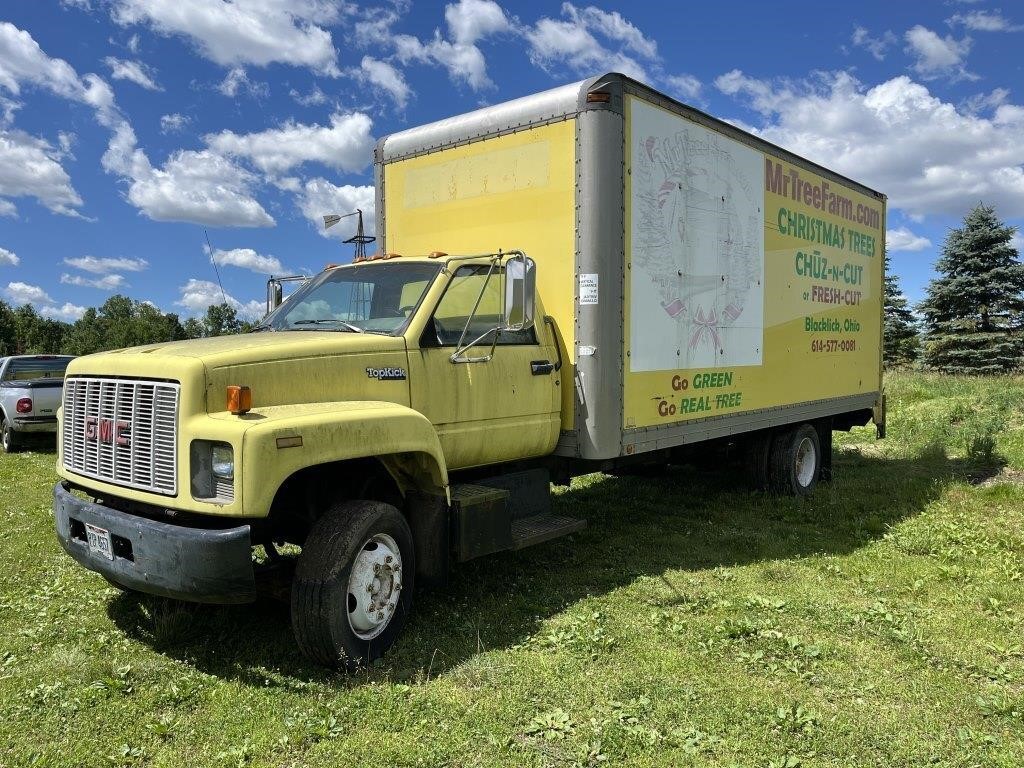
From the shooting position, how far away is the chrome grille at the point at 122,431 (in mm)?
3926

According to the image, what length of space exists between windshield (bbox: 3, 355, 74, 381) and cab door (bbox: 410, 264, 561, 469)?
11.8m

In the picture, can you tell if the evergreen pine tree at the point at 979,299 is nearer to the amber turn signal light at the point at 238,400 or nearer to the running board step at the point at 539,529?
the running board step at the point at 539,529

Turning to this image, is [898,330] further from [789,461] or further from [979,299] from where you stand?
[789,461]

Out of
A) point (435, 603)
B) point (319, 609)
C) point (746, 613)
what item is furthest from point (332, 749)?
point (746, 613)

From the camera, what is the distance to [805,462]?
9.50m

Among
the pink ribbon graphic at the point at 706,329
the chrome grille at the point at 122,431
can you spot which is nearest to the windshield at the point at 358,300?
A: the chrome grille at the point at 122,431

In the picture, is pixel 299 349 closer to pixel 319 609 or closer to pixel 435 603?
pixel 319 609

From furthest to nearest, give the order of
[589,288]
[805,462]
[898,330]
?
1. [898,330]
2. [805,462]
3. [589,288]

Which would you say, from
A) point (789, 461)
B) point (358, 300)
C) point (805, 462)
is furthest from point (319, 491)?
point (805, 462)

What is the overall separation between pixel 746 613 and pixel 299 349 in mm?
3344

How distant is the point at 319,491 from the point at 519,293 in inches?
Answer: 66.9

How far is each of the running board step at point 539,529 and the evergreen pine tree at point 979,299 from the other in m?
23.7

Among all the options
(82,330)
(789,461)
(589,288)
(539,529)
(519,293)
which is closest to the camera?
(519,293)

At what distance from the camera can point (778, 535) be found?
7.38m
